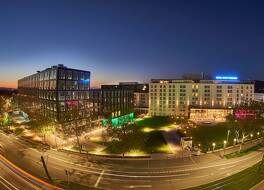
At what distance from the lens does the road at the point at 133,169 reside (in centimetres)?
4388

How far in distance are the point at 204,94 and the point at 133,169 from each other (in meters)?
87.6

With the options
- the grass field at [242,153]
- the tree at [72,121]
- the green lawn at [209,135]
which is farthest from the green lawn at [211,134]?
the tree at [72,121]

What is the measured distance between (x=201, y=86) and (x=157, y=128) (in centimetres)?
4495

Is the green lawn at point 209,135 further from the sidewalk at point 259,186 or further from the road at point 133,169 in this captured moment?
the sidewalk at point 259,186

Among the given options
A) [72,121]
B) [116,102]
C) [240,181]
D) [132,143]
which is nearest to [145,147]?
[132,143]

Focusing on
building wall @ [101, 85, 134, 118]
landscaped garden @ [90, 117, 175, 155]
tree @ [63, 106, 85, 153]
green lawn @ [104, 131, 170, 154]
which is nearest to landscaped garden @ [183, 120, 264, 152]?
green lawn @ [104, 131, 170, 154]

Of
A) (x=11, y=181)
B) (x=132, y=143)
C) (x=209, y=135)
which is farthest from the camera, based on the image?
(x=209, y=135)

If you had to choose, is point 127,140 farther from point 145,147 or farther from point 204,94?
point 204,94

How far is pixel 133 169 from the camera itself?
1998 inches

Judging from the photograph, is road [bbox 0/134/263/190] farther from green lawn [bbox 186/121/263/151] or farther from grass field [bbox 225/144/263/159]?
green lawn [bbox 186/121/263/151]

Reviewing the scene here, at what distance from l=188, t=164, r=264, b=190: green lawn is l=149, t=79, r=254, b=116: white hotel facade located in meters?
75.2

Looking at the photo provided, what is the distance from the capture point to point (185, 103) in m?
128

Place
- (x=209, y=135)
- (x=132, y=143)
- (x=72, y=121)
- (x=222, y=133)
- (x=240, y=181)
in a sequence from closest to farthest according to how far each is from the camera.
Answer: (x=240, y=181), (x=132, y=143), (x=209, y=135), (x=72, y=121), (x=222, y=133)

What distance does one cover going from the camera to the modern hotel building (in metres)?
125
